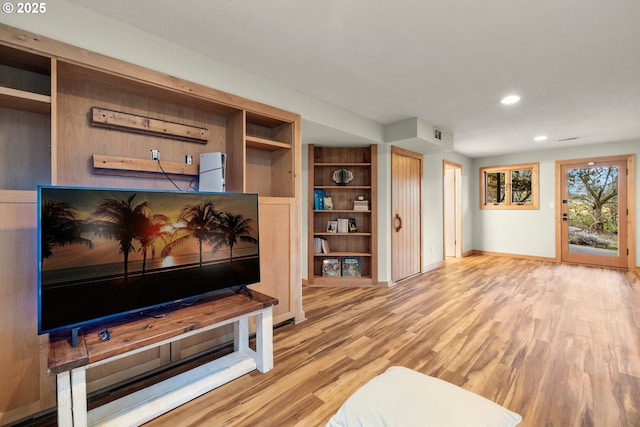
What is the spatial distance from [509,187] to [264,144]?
6119 mm

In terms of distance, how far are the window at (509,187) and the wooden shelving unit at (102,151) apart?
570 centimetres

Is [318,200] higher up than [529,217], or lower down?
higher up

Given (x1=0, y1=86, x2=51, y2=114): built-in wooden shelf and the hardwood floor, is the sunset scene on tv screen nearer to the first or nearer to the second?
(x1=0, y1=86, x2=51, y2=114): built-in wooden shelf

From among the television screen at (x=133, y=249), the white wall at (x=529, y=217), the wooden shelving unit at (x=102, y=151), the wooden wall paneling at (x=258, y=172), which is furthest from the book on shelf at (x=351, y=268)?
the white wall at (x=529, y=217)

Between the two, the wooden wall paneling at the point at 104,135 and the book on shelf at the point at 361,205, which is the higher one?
the wooden wall paneling at the point at 104,135

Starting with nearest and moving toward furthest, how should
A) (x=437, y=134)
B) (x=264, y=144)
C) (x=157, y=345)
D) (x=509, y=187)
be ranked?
(x=157, y=345)
(x=264, y=144)
(x=437, y=134)
(x=509, y=187)

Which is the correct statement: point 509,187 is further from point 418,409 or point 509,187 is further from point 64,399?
point 64,399

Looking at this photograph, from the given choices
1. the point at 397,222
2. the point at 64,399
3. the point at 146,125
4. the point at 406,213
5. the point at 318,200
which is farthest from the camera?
the point at 406,213

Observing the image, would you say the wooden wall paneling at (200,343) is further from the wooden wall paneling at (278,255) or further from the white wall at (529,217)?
the white wall at (529,217)

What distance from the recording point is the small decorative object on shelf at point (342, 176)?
14.2 ft

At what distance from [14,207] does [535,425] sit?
305 cm

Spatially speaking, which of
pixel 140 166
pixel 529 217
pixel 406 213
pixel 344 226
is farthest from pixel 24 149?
pixel 529 217

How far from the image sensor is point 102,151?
6.31 feet

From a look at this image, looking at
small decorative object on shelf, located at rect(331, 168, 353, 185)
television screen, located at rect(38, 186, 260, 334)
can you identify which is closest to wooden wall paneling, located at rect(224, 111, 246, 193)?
television screen, located at rect(38, 186, 260, 334)
